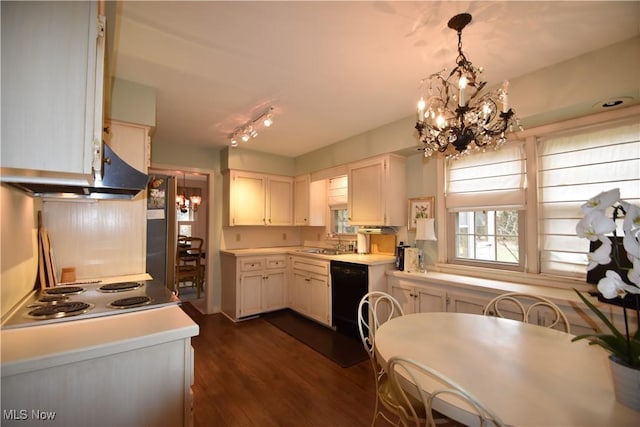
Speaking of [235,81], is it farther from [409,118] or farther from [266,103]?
[409,118]

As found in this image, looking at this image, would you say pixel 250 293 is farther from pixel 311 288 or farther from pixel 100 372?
pixel 100 372

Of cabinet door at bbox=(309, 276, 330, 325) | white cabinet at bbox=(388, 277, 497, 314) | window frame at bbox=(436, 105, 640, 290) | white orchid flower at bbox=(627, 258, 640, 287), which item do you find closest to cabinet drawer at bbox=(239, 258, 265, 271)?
cabinet door at bbox=(309, 276, 330, 325)

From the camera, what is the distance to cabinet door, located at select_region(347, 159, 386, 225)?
10.9 feet

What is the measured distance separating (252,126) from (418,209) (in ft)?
7.05

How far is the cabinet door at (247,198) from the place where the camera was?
418 centimetres

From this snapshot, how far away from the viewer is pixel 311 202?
448cm

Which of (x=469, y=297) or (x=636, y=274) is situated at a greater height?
(x=636, y=274)

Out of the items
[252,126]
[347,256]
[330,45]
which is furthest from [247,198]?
[330,45]

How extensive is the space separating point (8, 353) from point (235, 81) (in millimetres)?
2095

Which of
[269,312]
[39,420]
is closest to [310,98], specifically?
[39,420]

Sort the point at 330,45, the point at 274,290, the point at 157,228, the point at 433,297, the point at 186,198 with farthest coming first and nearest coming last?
Answer: the point at 186,198
the point at 274,290
the point at 157,228
the point at 433,297
the point at 330,45

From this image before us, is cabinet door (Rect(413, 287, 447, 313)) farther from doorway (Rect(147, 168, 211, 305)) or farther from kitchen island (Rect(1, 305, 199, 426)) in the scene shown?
doorway (Rect(147, 168, 211, 305))

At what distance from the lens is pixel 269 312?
13.9ft

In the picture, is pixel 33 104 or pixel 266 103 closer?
pixel 33 104
